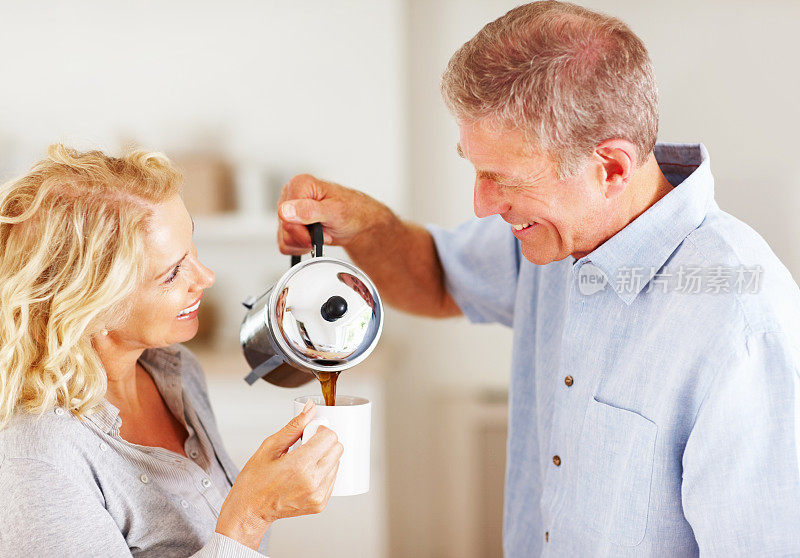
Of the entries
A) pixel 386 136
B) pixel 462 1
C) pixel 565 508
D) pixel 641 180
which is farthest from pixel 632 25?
pixel 565 508

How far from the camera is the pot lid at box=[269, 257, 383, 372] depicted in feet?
3.47

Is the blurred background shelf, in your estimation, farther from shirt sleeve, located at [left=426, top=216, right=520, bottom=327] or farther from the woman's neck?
the woman's neck

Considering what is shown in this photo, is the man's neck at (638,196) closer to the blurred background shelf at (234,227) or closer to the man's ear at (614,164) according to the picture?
the man's ear at (614,164)

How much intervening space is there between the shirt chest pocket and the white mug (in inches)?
12.8

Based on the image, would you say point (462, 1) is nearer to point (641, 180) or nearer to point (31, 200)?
→ point (641, 180)

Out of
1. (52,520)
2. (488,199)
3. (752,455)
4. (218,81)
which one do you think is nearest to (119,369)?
(52,520)

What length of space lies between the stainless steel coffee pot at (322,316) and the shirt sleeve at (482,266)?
401 mm

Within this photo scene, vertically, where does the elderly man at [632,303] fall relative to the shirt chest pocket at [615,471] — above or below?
above

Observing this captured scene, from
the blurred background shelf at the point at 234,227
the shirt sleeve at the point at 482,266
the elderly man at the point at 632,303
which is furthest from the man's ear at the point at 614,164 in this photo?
the blurred background shelf at the point at 234,227

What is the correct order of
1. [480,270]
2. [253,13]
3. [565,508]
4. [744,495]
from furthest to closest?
[253,13]
[480,270]
[565,508]
[744,495]

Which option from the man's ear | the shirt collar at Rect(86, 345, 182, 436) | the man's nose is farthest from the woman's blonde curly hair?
the man's ear

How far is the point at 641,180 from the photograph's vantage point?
42.1 inches

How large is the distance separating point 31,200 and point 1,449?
326 mm

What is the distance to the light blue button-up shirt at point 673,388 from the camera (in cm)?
90
